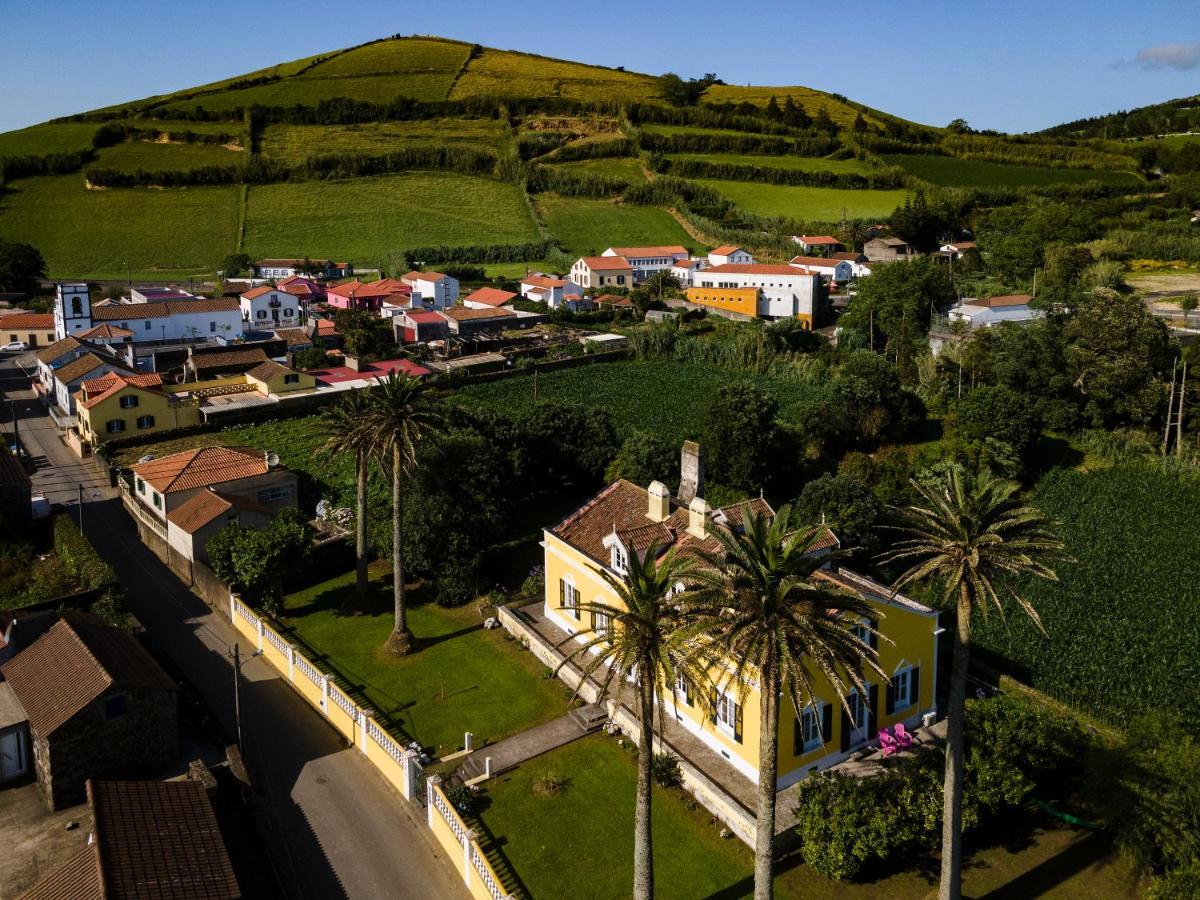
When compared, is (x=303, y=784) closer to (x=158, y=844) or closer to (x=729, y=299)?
(x=158, y=844)

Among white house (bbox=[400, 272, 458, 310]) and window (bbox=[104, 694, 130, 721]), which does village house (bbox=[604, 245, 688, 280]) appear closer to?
white house (bbox=[400, 272, 458, 310])

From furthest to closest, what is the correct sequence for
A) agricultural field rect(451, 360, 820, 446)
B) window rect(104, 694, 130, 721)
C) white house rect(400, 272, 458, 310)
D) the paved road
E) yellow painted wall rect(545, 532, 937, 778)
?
white house rect(400, 272, 458, 310), agricultural field rect(451, 360, 820, 446), window rect(104, 694, 130, 721), yellow painted wall rect(545, 532, 937, 778), the paved road

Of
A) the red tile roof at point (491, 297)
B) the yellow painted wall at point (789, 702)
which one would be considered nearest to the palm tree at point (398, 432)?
the yellow painted wall at point (789, 702)

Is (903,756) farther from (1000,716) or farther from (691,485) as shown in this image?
(691,485)

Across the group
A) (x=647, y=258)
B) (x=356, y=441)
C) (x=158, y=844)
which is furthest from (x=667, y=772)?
(x=647, y=258)

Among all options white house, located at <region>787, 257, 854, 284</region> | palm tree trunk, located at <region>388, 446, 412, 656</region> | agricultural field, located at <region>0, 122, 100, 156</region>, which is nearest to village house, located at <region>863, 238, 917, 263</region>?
white house, located at <region>787, 257, 854, 284</region>

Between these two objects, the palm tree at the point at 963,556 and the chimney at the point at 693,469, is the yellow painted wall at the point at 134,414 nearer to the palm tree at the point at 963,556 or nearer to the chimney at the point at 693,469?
the chimney at the point at 693,469

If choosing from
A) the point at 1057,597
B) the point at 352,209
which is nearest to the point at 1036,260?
the point at 1057,597
